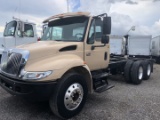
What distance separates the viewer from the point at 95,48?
4777mm

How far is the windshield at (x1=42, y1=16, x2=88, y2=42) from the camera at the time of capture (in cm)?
450

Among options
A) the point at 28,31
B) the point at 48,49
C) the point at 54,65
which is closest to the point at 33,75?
the point at 54,65

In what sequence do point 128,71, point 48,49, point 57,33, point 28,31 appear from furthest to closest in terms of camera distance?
point 28,31 → point 128,71 → point 57,33 → point 48,49

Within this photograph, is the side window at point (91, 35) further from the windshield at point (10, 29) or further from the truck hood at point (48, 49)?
the windshield at point (10, 29)

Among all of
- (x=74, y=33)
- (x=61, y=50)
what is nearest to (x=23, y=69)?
(x=61, y=50)

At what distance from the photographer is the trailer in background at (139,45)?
13664 millimetres

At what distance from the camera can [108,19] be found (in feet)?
14.5

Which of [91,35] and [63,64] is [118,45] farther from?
[63,64]

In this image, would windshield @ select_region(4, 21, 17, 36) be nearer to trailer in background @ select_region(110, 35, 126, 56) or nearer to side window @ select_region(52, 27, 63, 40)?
side window @ select_region(52, 27, 63, 40)

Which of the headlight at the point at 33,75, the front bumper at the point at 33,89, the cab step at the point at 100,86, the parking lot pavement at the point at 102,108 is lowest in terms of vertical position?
the parking lot pavement at the point at 102,108

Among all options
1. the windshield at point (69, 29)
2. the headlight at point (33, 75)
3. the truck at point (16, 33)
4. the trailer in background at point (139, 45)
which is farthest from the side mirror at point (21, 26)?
the trailer in background at point (139, 45)

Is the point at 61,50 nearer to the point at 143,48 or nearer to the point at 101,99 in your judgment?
the point at 101,99

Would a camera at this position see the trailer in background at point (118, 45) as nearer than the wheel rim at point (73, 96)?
No

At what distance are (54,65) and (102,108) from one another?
72.4 inches
